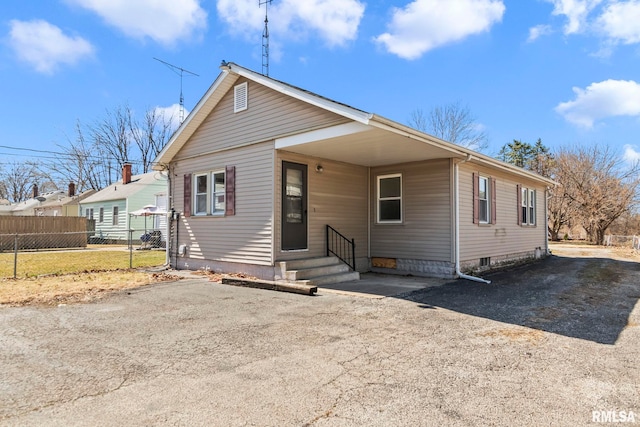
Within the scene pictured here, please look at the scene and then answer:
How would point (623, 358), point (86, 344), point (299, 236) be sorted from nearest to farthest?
point (623, 358)
point (86, 344)
point (299, 236)

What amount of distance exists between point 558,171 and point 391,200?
23477 millimetres

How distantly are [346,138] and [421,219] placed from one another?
3514 mm

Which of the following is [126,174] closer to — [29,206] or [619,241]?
[29,206]

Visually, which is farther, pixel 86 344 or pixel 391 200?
pixel 391 200

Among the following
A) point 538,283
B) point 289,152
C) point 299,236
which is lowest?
point 538,283

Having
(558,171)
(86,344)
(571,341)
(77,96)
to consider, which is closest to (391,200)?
(571,341)

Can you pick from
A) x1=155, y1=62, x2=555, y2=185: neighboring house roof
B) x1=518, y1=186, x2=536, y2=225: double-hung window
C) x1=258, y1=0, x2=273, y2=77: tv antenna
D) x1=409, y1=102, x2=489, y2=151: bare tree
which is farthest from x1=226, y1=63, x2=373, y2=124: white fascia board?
x1=409, y1=102, x2=489, y2=151: bare tree

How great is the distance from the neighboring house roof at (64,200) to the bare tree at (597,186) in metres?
36.2

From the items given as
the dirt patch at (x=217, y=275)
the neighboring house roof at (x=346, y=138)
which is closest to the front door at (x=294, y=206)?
the neighboring house roof at (x=346, y=138)

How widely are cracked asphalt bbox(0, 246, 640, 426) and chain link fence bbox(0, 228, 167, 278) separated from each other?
5.42 meters

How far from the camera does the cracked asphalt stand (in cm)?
263

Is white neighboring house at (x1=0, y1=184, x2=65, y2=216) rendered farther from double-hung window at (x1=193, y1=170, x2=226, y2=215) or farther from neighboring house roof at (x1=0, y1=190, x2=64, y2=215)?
double-hung window at (x1=193, y1=170, x2=226, y2=215)

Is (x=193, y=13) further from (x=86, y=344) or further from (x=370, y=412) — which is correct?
(x=370, y=412)

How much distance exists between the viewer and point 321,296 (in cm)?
695
